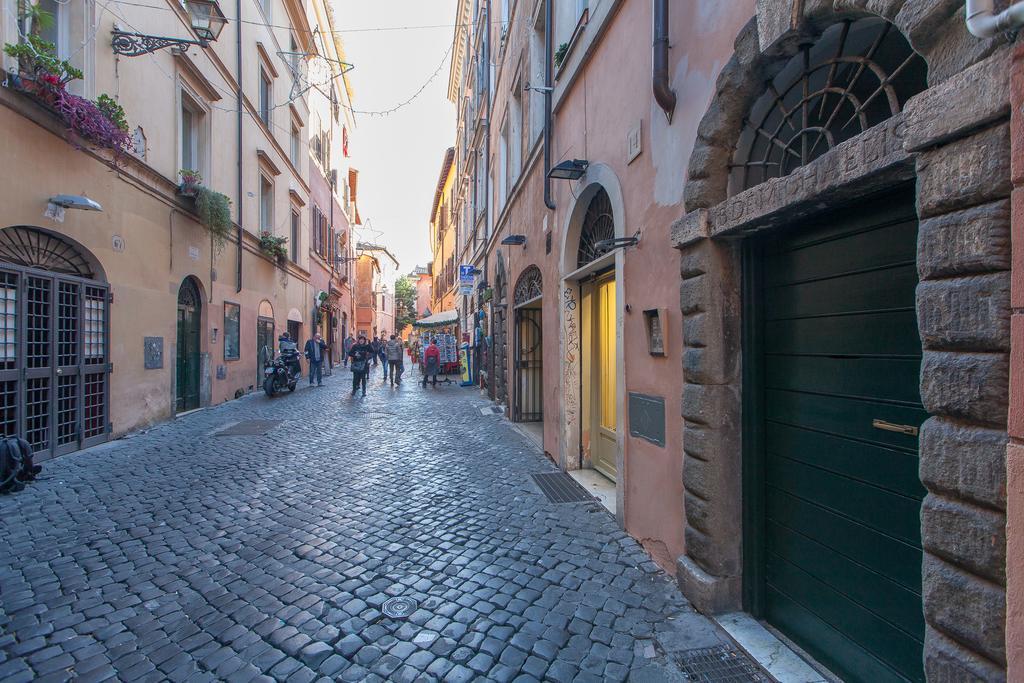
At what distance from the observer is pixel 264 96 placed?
14664 mm

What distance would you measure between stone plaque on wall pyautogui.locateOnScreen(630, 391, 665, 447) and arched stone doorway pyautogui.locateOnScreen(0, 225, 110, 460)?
6563 mm

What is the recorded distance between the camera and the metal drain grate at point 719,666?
7.76 feet

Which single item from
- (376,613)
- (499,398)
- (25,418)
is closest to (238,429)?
(25,418)

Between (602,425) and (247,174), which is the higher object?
(247,174)

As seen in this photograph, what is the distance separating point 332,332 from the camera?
24953 mm

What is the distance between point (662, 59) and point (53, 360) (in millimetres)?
7360

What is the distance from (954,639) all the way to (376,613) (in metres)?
2.52

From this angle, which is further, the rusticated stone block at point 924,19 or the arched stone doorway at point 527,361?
the arched stone doorway at point 527,361

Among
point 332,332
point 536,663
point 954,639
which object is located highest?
point 332,332

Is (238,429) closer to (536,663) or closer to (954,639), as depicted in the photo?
(536,663)

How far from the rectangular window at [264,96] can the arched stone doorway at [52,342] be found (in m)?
8.99

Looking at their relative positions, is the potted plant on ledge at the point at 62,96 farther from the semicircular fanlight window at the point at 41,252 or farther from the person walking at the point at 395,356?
the person walking at the point at 395,356

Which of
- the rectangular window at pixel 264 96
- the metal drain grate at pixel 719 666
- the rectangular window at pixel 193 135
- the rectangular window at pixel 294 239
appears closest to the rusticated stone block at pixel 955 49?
the metal drain grate at pixel 719 666

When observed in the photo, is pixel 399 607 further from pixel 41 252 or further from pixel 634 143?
pixel 41 252
